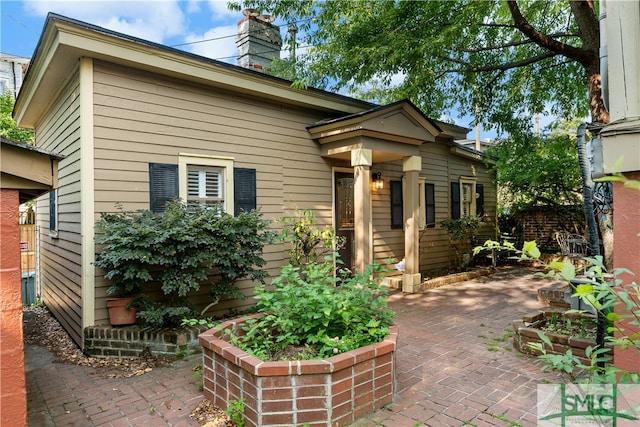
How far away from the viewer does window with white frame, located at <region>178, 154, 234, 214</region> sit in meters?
4.93

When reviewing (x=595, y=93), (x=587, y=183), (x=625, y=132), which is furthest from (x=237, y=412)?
(x=595, y=93)

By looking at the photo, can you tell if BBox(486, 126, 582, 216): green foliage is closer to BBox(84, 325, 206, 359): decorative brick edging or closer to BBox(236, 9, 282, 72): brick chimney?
BBox(236, 9, 282, 72): brick chimney

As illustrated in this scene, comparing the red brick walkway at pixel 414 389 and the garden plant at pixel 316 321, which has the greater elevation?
the garden plant at pixel 316 321

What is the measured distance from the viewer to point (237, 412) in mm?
2529

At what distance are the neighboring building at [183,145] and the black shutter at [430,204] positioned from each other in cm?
116

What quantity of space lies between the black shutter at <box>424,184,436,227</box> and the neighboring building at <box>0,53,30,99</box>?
65.2 ft

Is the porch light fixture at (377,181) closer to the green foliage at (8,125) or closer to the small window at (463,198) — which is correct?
the small window at (463,198)

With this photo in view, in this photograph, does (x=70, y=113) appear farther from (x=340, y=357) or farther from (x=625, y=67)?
(x=625, y=67)

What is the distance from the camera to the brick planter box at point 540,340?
3.50 meters

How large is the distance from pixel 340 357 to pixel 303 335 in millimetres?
492

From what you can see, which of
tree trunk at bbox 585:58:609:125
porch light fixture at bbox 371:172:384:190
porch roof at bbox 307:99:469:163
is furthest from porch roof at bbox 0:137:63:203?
tree trunk at bbox 585:58:609:125

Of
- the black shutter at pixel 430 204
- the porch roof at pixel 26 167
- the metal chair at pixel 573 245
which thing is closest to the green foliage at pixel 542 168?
the metal chair at pixel 573 245

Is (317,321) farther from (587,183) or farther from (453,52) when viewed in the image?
(453,52)

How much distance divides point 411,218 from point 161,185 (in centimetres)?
454
